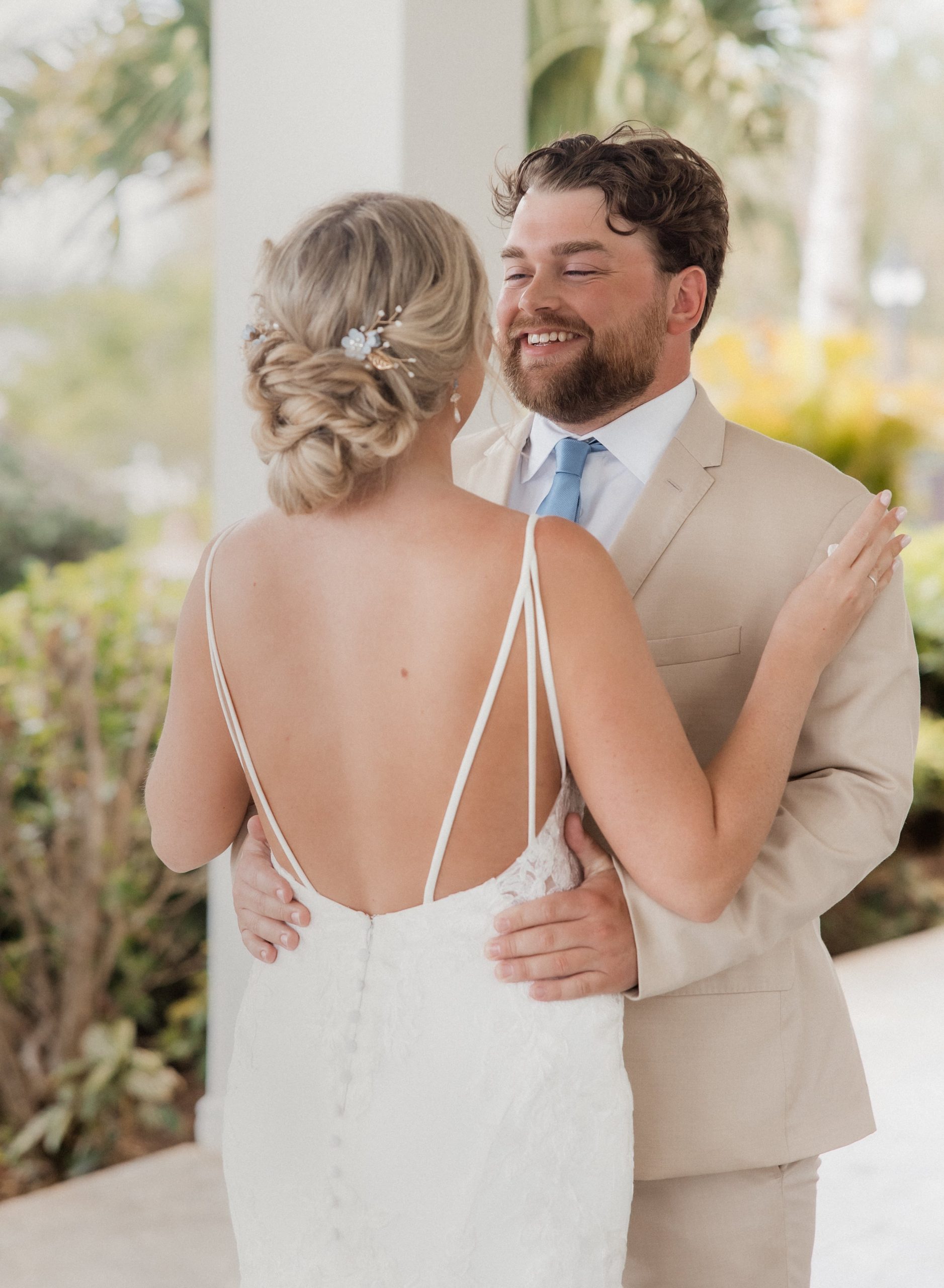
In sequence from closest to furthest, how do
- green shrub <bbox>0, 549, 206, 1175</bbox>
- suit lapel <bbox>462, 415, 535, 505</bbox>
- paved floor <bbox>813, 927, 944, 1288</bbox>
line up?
suit lapel <bbox>462, 415, 535, 505</bbox>, paved floor <bbox>813, 927, 944, 1288</bbox>, green shrub <bbox>0, 549, 206, 1175</bbox>

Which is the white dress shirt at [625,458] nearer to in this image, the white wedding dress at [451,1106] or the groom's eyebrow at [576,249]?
the groom's eyebrow at [576,249]

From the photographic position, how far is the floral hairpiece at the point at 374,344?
1.22 meters

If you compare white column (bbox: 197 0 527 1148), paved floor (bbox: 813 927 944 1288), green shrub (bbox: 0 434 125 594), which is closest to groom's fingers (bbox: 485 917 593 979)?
white column (bbox: 197 0 527 1148)

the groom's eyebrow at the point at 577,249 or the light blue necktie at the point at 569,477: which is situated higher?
the groom's eyebrow at the point at 577,249

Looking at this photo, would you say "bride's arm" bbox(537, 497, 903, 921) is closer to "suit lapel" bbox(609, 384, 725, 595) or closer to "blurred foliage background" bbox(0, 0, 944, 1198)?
"suit lapel" bbox(609, 384, 725, 595)

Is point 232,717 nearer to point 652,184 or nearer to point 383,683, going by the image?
point 383,683

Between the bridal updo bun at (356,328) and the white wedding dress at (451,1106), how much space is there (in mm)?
235

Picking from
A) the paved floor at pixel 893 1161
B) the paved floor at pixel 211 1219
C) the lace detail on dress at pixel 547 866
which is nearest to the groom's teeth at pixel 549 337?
the lace detail on dress at pixel 547 866

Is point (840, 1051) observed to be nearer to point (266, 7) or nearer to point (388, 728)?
point (388, 728)

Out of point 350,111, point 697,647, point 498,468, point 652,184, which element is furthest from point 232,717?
point 350,111

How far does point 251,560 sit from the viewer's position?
4.46 feet

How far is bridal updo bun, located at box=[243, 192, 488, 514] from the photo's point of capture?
1.23 m

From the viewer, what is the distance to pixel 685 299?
1882mm

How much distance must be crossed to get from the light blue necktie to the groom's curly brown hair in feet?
0.93
